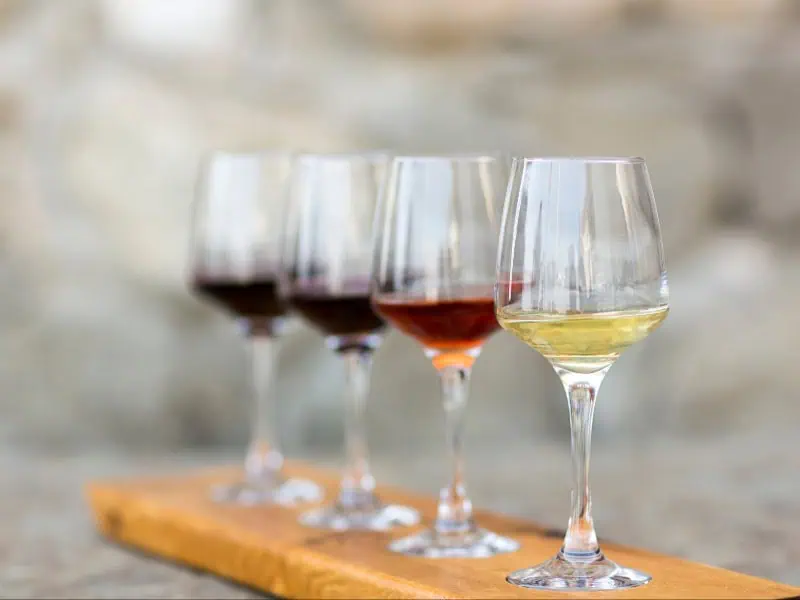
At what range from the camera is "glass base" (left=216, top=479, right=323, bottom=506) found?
1490mm

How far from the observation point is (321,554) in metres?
1.19

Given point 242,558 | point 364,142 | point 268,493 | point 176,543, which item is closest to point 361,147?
point 364,142

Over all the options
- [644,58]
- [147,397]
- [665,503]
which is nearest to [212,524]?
[665,503]

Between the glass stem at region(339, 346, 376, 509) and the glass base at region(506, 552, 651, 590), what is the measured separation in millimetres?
347

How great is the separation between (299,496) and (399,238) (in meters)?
0.41

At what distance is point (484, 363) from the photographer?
2.39 meters

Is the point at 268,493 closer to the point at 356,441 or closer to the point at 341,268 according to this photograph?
the point at 356,441

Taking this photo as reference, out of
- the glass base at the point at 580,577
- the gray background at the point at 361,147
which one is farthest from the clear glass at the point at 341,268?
the gray background at the point at 361,147

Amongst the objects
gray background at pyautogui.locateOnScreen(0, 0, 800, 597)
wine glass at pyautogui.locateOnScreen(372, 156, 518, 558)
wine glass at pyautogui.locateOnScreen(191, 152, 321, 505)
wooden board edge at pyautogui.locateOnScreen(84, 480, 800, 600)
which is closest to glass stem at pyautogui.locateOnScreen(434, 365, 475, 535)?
wine glass at pyautogui.locateOnScreen(372, 156, 518, 558)

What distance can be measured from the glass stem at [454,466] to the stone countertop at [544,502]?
0.18 metres

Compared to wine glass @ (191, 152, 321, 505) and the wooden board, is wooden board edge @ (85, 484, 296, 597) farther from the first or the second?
wine glass @ (191, 152, 321, 505)

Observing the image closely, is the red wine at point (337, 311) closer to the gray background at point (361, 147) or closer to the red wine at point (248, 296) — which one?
the red wine at point (248, 296)

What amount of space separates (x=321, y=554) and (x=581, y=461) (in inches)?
10.1

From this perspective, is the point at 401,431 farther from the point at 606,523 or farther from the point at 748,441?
the point at 606,523
